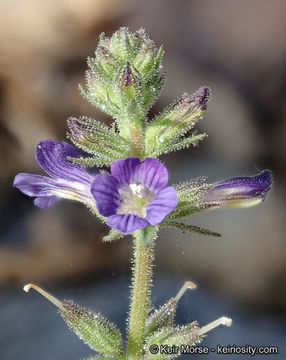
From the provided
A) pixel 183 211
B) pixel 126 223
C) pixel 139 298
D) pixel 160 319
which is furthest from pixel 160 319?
pixel 126 223

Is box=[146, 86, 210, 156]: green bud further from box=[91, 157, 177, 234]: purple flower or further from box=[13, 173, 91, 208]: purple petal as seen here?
box=[13, 173, 91, 208]: purple petal

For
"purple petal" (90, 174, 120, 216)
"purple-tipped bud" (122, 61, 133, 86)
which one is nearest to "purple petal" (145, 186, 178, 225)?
"purple petal" (90, 174, 120, 216)

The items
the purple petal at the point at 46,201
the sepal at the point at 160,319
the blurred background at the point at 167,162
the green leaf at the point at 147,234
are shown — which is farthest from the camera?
the blurred background at the point at 167,162

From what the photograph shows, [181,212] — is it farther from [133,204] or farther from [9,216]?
[9,216]

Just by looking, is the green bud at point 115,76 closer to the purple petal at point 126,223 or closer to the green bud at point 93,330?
the purple petal at point 126,223

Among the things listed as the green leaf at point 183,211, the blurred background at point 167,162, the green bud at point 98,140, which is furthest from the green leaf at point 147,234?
the blurred background at point 167,162

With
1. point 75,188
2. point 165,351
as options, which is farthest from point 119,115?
point 165,351

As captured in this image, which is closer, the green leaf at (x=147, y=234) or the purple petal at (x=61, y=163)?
the green leaf at (x=147, y=234)
